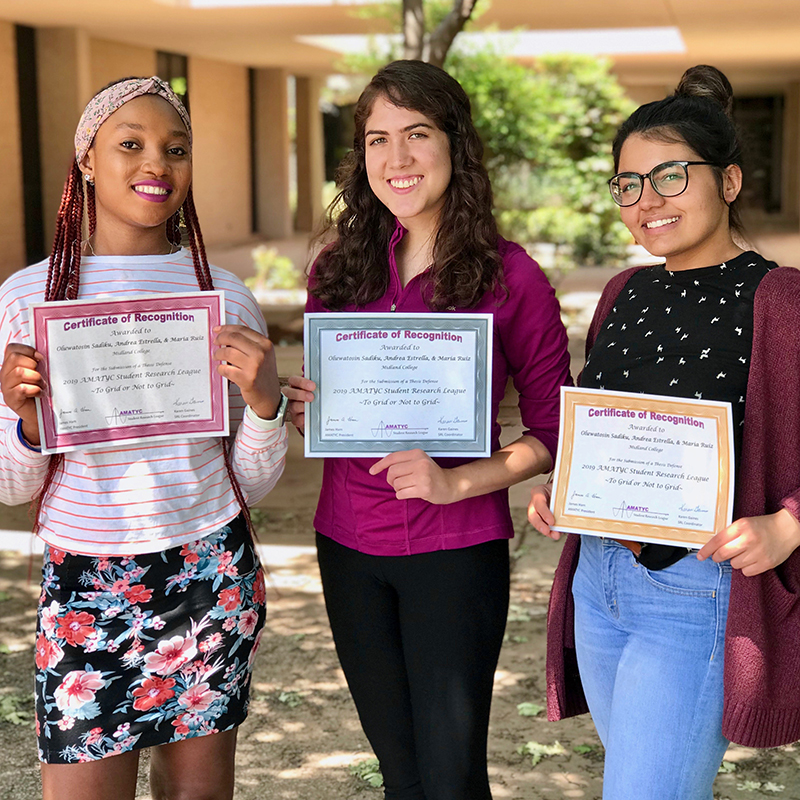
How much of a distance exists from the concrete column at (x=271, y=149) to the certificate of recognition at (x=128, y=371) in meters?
20.8

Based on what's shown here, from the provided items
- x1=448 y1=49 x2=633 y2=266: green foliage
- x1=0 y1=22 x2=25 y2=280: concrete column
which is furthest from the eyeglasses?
x1=0 y1=22 x2=25 y2=280: concrete column

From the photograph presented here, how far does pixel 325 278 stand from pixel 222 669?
37.0 inches

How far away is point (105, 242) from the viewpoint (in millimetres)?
2254

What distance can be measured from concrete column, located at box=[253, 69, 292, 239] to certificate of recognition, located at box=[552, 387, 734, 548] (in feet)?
69.1

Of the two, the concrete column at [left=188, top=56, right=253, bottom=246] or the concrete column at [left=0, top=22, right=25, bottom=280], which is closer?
the concrete column at [left=0, top=22, right=25, bottom=280]

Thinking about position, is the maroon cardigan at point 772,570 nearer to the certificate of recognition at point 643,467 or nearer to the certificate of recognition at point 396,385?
the certificate of recognition at point 643,467

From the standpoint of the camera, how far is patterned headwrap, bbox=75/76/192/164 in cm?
218

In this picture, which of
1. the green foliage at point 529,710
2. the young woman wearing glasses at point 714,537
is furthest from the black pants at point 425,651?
the green foliage at point 529,710

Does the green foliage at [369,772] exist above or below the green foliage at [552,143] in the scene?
below

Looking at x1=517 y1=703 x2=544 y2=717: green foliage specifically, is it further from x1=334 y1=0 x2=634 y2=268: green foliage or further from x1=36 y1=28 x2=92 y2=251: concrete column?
x1=36 y1=28 x2=92 y2=251: concrete column

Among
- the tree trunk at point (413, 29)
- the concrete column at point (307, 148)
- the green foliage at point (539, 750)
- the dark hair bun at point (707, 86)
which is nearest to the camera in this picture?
the dark hair bun at point (707, 86)

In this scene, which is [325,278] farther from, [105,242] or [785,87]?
[785,87]

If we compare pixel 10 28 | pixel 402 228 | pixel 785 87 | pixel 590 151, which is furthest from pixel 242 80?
pixel 402 228

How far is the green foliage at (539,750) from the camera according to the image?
372 centimetres
